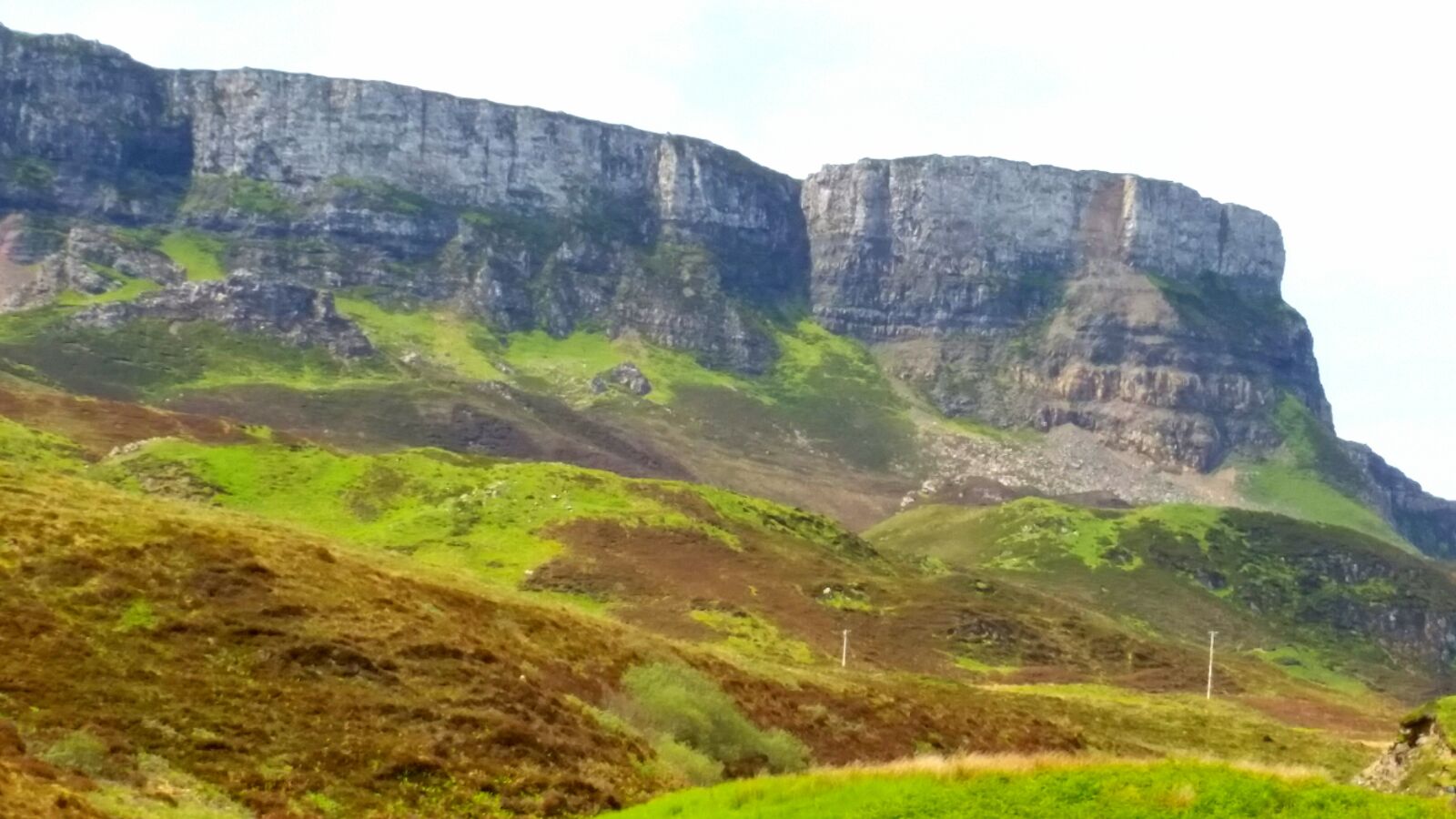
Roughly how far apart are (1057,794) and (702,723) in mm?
25532

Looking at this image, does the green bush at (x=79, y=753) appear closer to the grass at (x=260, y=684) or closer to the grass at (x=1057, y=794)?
the grass at (x=260, y=684)

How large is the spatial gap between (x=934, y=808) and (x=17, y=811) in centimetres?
1638

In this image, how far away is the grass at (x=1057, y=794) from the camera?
23.2 m

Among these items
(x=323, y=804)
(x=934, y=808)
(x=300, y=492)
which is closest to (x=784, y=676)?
(x=323, y=804)

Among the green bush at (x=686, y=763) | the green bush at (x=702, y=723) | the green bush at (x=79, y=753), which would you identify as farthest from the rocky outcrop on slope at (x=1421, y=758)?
the green bush at (x=79, y=753)

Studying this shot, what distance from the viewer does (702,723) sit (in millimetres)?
48656

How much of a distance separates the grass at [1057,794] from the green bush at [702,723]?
18.9 metres

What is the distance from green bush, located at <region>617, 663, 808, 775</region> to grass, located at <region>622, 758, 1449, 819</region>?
18.9 m

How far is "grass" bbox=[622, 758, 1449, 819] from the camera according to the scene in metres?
23.2

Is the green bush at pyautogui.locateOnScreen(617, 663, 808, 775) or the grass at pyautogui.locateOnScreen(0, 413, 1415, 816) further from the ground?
the grass at pyautogui.locateOnScreen(0, 413, 1415, 816)

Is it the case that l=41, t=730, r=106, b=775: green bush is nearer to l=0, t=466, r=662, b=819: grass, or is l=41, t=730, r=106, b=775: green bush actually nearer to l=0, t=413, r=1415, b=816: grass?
l=0, t=466, r=662, b=819: grass

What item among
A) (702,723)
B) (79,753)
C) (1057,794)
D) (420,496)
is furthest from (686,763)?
(420,496)

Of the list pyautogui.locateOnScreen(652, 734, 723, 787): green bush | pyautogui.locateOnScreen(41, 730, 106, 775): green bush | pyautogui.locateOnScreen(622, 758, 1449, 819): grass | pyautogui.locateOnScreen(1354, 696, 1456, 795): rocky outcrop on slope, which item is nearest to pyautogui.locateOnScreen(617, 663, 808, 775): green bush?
pyautogui.locateOnScreen(652, 734, 723, 787): green bush

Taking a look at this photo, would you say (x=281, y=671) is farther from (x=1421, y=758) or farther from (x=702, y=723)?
(x=1421, y=758)
